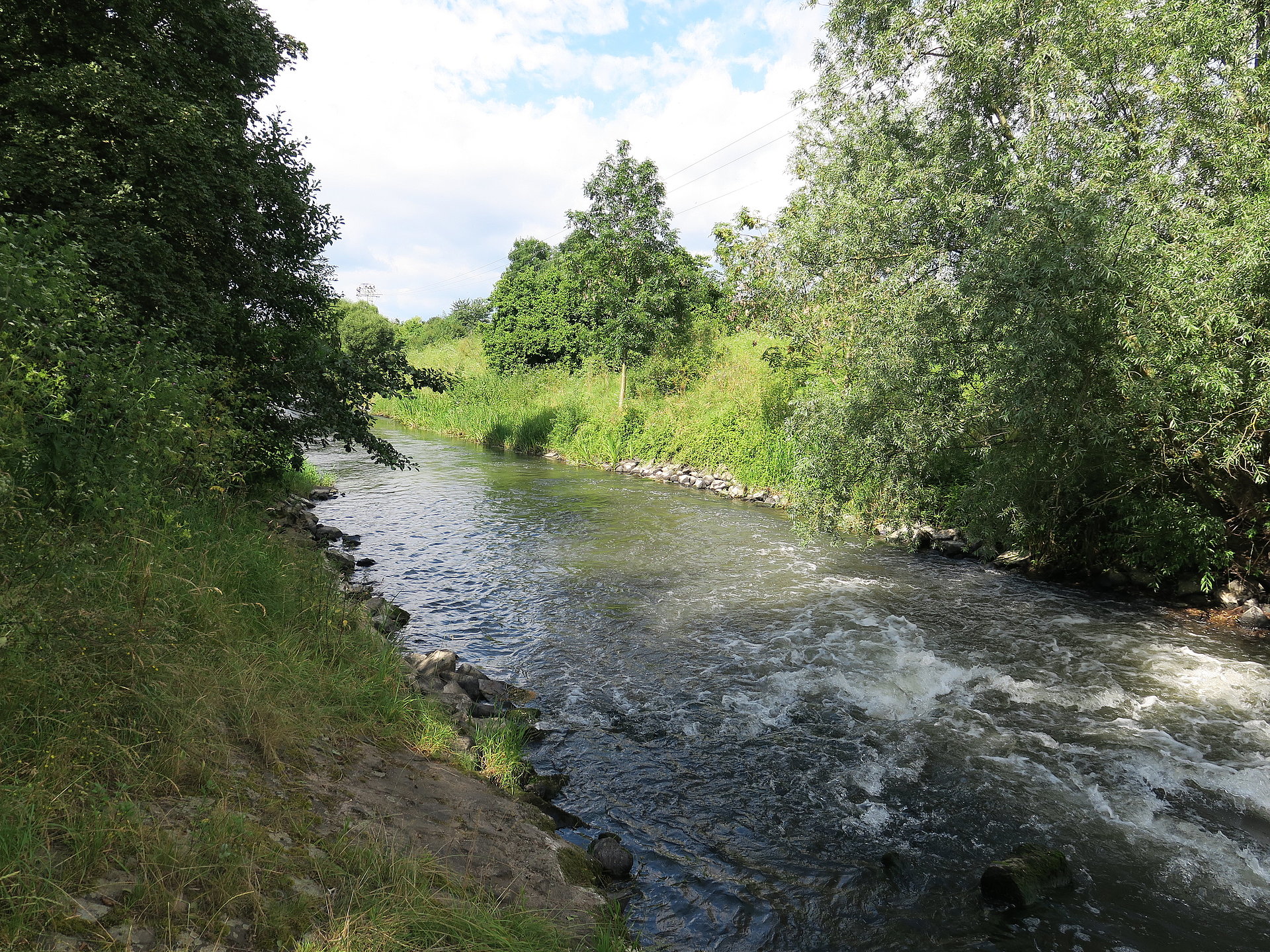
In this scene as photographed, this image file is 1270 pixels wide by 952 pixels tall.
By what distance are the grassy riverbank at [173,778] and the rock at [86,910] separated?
1cm

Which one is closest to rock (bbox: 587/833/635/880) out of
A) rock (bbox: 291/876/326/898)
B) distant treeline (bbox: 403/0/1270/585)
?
rock (bbox: 291/876/326/898)

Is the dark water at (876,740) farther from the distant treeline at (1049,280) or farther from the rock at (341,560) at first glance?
the distant treeline at (1049,280)

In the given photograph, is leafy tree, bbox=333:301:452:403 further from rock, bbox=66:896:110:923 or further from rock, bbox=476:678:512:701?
rock, bbox=66:896:110:923

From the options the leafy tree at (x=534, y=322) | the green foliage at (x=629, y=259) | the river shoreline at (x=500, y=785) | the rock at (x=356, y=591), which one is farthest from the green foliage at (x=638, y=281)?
the river shoreline at (x=500, y=785)

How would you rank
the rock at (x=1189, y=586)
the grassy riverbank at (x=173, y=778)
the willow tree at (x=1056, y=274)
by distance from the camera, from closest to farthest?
the grassy riverbank at (x=173, y=778)
the willow tree at (x=1056, y=274)
the rock at (x=1189, y=586)

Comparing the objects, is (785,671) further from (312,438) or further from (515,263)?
(515,263)

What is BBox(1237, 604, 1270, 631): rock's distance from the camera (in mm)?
10359

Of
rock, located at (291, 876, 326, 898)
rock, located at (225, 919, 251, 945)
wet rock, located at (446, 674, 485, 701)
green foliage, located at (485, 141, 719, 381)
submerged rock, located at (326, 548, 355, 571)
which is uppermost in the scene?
green foliage, located at (485, 141, 719, 381)

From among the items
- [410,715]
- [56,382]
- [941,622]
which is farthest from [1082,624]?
[56,382]

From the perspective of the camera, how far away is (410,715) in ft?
19.6

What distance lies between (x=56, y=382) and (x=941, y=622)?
36.4ft

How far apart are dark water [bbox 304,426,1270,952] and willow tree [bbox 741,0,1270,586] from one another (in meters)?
1.97

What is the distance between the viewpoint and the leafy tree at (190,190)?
7.21 metres

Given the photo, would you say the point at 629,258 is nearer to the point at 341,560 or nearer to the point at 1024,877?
the point at 341,560
